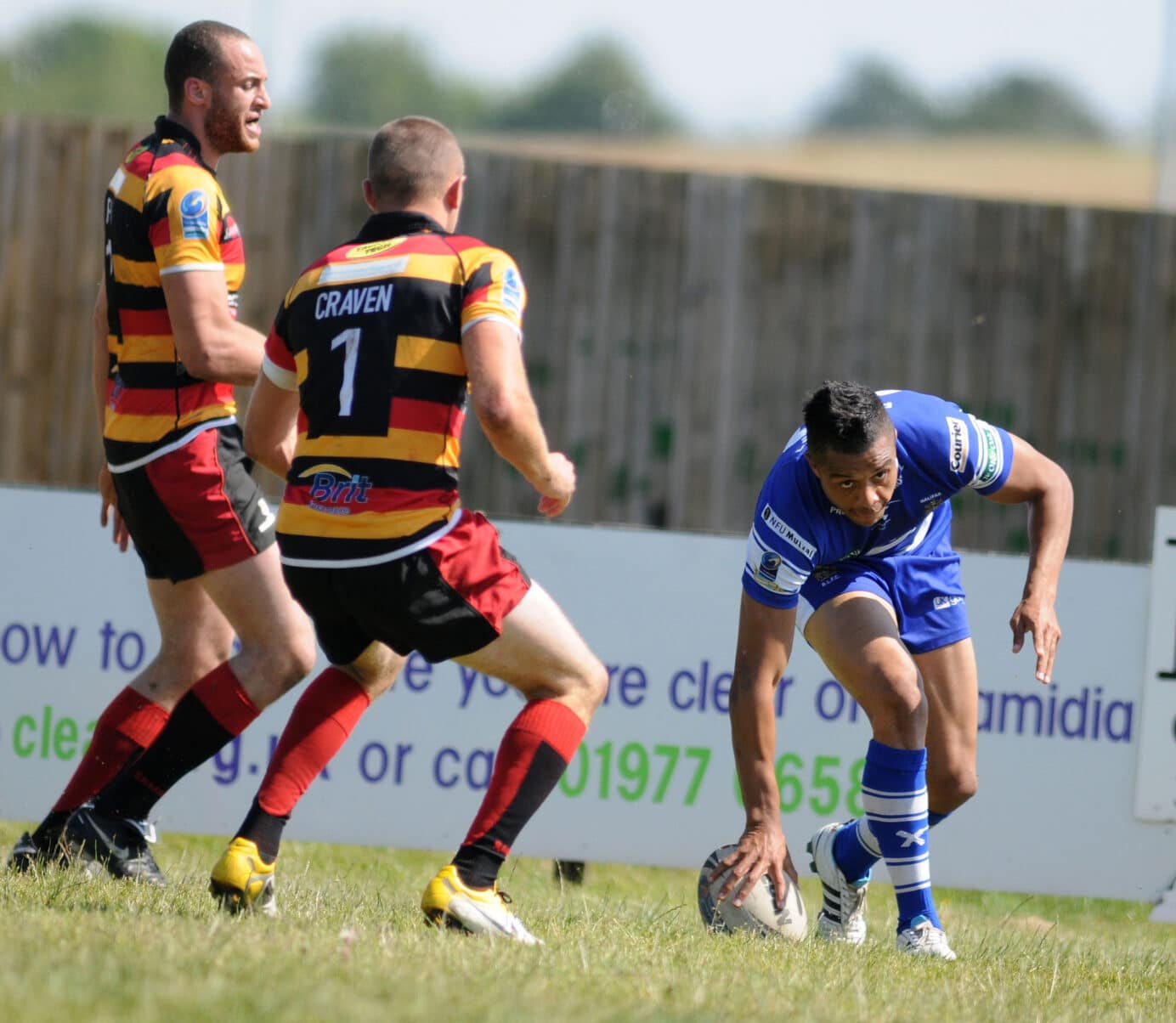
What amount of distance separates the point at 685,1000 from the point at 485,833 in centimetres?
71

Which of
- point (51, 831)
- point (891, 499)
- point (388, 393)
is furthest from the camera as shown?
point (891, 499)

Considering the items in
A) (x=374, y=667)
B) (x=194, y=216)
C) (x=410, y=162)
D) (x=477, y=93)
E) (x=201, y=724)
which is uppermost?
(x=477, y=93)

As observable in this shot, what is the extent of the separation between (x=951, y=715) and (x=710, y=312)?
5.02 m

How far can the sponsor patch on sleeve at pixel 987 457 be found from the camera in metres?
4.65

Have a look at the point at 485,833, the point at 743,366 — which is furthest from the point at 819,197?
the point at 485,833

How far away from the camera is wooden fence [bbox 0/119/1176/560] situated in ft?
30.6

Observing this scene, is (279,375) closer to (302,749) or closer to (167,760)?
(302,749)

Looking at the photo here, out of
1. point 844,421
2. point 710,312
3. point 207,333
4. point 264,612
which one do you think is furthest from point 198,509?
point 710,312

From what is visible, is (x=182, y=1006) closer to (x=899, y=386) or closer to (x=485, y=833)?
(x=485, y=833)

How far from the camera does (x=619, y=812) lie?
6422 mm

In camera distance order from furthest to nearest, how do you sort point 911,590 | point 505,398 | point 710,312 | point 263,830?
1. point 710,312
2. point 911,590
3. point 263,830
4. point 505,398

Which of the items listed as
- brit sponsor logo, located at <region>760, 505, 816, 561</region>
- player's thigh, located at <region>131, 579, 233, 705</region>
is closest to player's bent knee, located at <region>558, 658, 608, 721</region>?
brit sponsor logo, located at <region>760, 505, 816, 561</region>

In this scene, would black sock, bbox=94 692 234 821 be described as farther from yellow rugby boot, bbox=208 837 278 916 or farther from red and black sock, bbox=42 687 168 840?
yellow rugby boot, bbox=208 837 278 916

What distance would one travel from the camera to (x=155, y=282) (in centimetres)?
446
